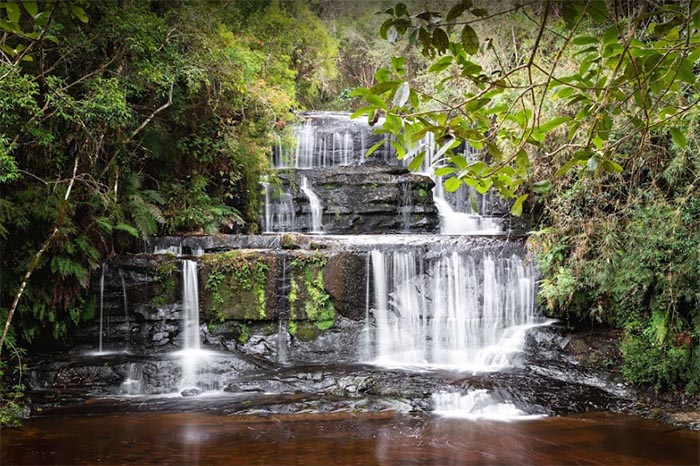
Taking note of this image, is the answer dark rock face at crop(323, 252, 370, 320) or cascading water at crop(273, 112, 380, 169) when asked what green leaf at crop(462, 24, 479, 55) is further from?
cascading water at crop(273, 112, 380, 169)

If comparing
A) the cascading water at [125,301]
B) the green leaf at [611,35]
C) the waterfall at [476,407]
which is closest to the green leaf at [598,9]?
the green leaf at [611,35]

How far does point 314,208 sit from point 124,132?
4124mm

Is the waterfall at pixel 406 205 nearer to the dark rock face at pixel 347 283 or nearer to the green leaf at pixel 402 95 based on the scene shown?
the dark rock face at pixel 347 283

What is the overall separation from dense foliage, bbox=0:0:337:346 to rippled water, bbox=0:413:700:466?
6.70ft

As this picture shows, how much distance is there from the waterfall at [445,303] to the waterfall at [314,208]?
118 inches

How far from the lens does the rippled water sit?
4.46 meters

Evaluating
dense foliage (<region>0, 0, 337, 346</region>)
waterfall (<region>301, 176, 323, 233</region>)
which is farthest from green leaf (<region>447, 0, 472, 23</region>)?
waterfall (<region>301, 176, 323, 233</region>)

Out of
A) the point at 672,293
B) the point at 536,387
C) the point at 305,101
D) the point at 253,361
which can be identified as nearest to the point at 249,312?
the point at 253,361

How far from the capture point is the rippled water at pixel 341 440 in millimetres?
4457

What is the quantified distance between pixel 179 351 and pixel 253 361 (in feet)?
3.51

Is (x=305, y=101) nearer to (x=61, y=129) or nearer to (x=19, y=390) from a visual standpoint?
(x=61, y=129)

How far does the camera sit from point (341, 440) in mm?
4859

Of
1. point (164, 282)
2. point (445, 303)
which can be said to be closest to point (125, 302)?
point (164, 282)

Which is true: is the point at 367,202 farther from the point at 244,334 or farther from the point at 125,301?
the point at 125,301
